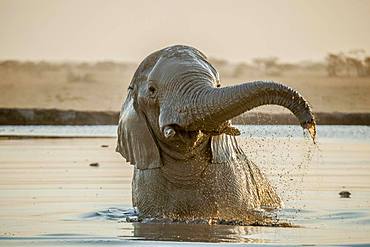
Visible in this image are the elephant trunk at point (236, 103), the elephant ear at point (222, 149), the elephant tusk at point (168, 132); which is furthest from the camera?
the elephant ear at point (222, 149)

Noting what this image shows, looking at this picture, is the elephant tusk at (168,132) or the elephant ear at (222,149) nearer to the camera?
the elephant tusk at (168,132)

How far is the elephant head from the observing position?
12875 mm

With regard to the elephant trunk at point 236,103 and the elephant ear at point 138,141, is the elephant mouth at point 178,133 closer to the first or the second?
the elephant trunk at point 236,103

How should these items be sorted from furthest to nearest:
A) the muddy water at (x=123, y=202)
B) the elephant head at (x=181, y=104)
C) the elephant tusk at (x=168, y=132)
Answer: the elephant tusk at (x=168, y=132) < the muddy water at (x=123, y=202) < the elephant head at (x=181, y=104)

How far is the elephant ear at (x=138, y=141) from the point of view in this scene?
47.3ft

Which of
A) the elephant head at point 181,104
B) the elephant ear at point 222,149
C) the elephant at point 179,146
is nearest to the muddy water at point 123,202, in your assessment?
the elephant at point 179,146

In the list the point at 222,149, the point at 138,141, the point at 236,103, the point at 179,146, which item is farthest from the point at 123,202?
the point at 236,103

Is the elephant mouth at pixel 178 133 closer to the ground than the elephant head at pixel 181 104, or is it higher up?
closer to the ground

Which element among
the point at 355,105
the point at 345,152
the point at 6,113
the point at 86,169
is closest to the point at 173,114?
the point at 86,169

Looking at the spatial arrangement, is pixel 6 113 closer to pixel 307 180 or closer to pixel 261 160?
pixel 261 160

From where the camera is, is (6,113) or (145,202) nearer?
(145,202)

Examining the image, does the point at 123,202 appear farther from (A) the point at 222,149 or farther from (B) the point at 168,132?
(B) the point at 168,132

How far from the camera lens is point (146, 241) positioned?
13.0 meters

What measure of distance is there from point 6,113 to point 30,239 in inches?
1600
